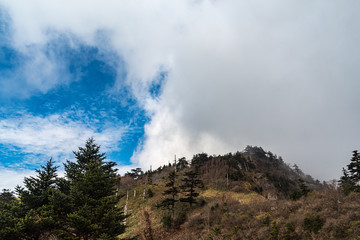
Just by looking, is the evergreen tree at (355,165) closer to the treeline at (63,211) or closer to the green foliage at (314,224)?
the green foliage at (314,224)

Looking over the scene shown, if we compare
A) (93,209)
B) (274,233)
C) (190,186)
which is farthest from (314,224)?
(190,186)

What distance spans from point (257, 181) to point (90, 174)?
57278mm

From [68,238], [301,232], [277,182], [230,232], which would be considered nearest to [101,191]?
[68,238]

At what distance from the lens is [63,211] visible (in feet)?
49.1

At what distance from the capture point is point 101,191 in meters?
15.0

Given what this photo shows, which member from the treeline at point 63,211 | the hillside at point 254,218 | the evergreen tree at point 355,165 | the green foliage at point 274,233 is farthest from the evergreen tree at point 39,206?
the evergreen tree at point 355,165

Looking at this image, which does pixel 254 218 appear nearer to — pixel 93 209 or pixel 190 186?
pixel 190 186

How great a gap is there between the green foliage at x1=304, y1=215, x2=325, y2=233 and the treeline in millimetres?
15262

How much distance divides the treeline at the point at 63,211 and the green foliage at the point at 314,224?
15.3 metres

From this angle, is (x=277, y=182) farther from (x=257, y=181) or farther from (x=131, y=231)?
(x=131, y=231)

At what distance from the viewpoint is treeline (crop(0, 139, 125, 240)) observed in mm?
13016

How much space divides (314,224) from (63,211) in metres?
20.9

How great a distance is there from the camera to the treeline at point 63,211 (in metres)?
13.0

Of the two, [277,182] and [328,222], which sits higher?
[277,182]
